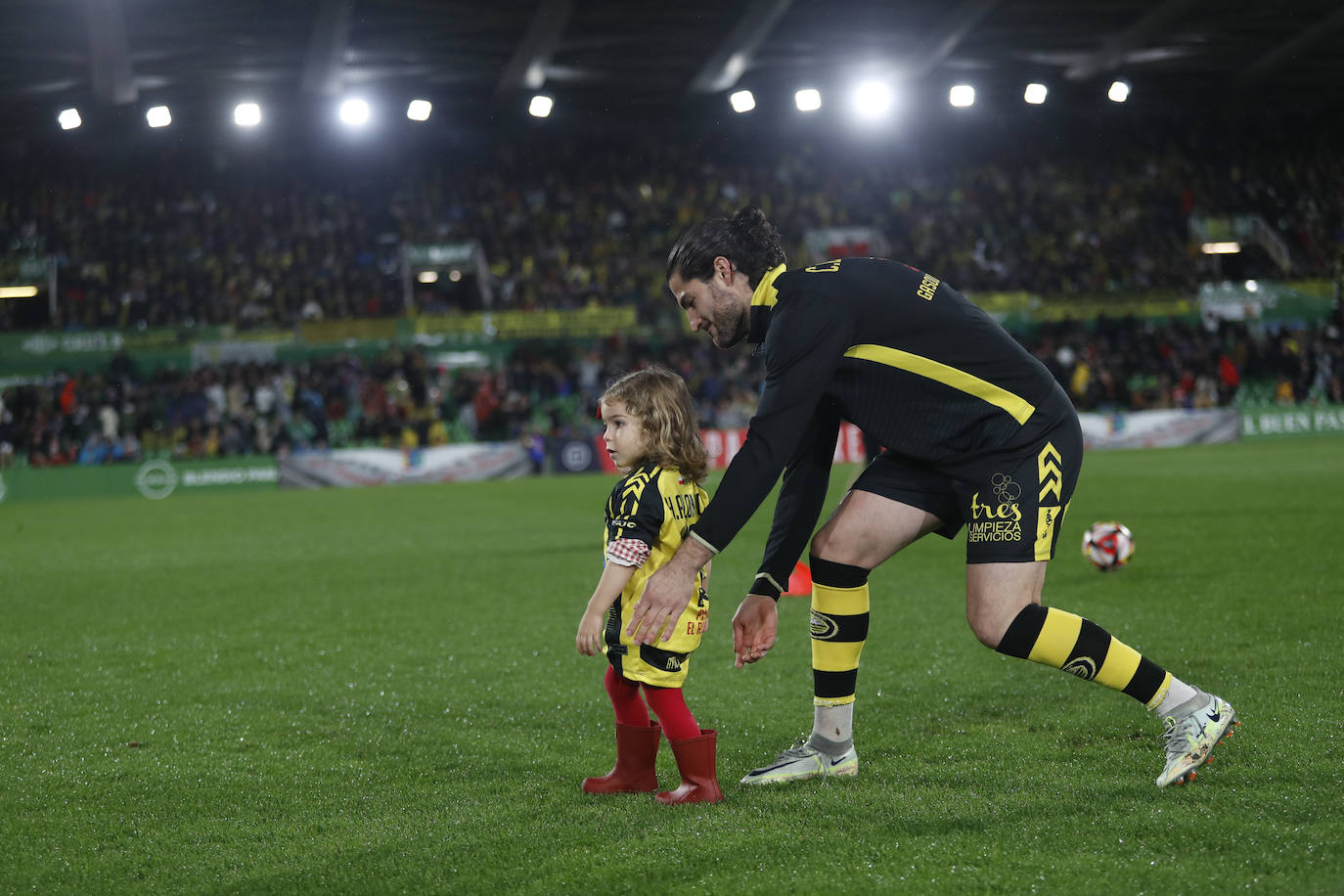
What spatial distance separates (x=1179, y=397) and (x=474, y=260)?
61.7 ft

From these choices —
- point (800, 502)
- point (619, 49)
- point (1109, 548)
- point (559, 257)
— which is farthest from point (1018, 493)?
point (559, 257)

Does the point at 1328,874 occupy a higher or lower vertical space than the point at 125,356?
lower

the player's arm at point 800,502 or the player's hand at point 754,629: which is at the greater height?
the player's arm at point 800,502

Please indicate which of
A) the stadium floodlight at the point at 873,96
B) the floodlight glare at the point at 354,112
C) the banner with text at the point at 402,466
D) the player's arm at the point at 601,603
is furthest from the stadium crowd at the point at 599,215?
the player's arm at the point at 601,603

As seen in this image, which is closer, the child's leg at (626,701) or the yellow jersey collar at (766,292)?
the yellow jersey collar at (766,292)

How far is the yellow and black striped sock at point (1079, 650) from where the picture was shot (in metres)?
3.38

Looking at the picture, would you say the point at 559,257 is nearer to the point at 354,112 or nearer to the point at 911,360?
the point at 354,112

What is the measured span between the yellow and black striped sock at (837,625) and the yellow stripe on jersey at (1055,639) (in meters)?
0.55

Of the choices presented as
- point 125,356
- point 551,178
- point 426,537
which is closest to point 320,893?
point 426,537

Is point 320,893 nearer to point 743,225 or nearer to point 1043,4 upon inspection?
point 743,225

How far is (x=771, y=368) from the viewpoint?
3.16 metres

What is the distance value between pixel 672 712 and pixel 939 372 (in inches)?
48.8

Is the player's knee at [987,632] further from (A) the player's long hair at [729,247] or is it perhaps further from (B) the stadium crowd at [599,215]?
(B) the stadium crowd at [599,215]

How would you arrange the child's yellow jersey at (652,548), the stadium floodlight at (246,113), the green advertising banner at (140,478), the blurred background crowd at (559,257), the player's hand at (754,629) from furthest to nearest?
the blurred background crowd at (559,257), the stadium floodlight at (246,113), the green advertising banner at (140,478), the player's hand at (754,629), the child's yellow jersey at (652,548)
